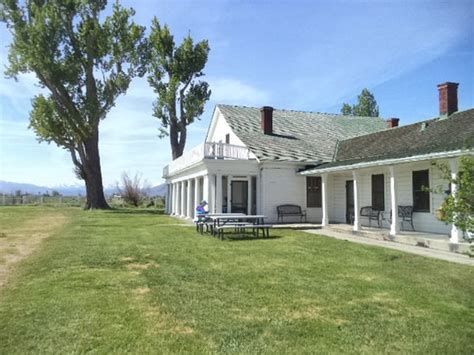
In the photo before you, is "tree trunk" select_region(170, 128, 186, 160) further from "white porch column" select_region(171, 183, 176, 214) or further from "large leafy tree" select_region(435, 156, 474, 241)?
"large leafy tree" select_region(435, 156, 474, 241)

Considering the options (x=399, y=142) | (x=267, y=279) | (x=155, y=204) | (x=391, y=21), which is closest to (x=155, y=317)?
(x=267, y=279)

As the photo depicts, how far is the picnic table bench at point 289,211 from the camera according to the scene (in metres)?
19.1

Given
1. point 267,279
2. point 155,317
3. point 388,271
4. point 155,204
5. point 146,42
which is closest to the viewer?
point 155,317

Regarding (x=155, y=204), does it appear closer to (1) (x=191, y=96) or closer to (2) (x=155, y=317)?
(1) (x=191, y=96)

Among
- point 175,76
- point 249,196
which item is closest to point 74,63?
point 175,76

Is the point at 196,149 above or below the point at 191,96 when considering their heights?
below

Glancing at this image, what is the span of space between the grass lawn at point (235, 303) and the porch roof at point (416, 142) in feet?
11.7

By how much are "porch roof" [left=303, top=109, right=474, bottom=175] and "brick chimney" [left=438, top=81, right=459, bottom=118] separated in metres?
0.46

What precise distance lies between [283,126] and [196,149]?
6.62m

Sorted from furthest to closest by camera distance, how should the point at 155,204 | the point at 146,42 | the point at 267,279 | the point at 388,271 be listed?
1. the point at 155,204
2. the point at 146,42
3. the point at 388,271
4. the point at 267,279

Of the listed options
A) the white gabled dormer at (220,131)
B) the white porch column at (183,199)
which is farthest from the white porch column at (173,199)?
the white gabled dormer at (220,131)

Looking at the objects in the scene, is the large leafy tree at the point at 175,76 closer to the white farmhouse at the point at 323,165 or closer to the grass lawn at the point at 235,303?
the white farmhouse at the point at 323,165

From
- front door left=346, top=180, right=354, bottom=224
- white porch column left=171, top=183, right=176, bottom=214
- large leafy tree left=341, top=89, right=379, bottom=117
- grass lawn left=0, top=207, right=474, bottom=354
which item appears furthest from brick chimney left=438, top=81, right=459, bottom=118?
large leafy tree left=341, top=89, right=379, bottom=117

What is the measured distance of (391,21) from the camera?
11.8 metres
